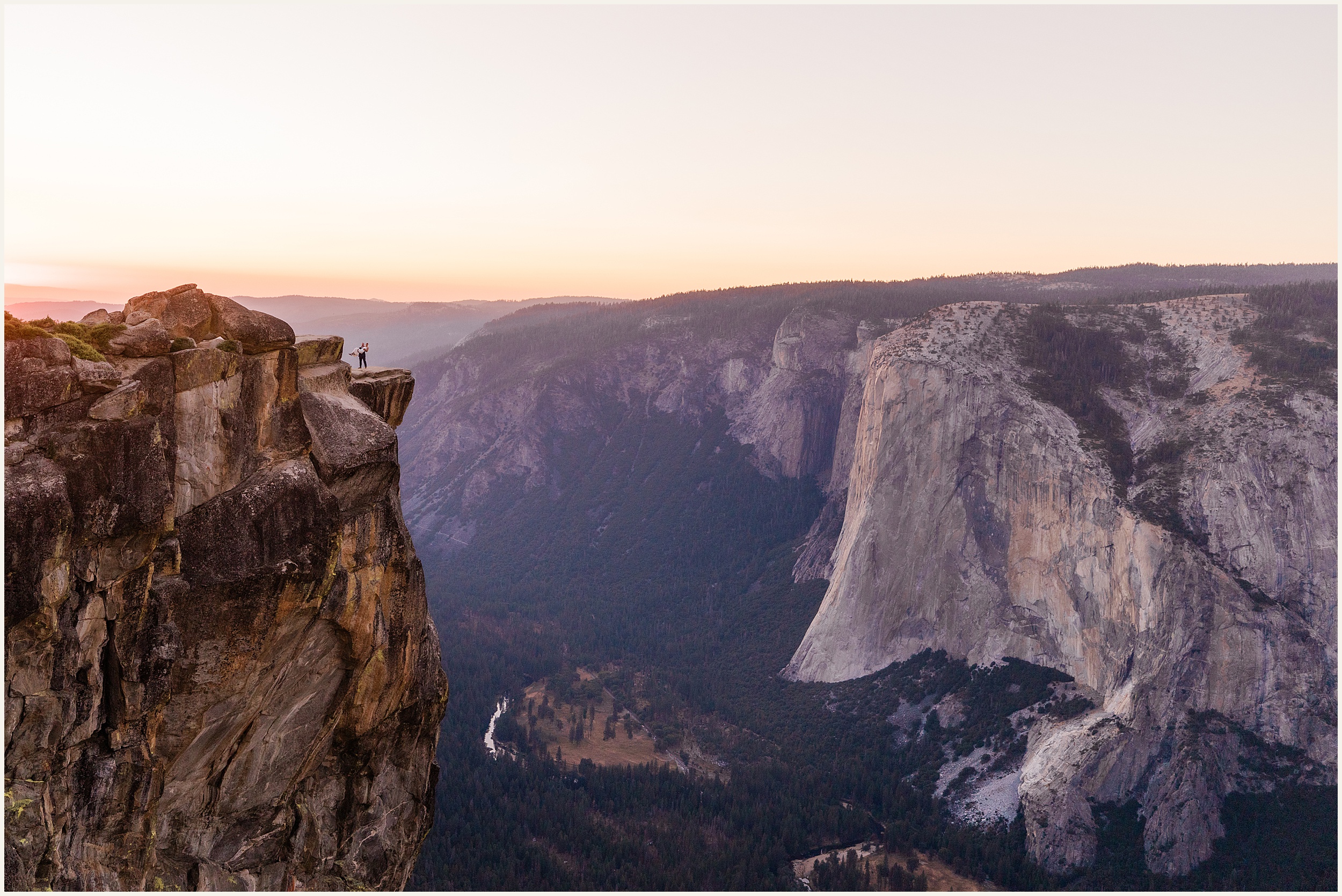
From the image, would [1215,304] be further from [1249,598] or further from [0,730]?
[0,730]

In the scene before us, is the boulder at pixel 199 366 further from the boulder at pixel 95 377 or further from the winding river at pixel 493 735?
the winding river at pixel 493 735

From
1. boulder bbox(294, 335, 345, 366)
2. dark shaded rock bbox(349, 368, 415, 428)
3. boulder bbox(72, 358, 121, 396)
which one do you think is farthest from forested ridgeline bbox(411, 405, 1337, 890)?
boulder bbox(72, 358, 121, 396)

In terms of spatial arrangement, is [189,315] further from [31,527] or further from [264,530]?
[31,527]

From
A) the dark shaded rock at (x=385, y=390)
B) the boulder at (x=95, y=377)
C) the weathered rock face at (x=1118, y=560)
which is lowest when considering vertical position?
the weathered rock face at (x=1118, y=560)

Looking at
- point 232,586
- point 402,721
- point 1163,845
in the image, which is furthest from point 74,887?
point 1163,845

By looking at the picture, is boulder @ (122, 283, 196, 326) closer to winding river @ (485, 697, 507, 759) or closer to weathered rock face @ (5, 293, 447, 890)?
weathered rock face @ (5, 293, 447, 890)

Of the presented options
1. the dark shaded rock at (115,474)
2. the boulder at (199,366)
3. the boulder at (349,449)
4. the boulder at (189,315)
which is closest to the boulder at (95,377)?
the dark shaded rock at (115,474)
